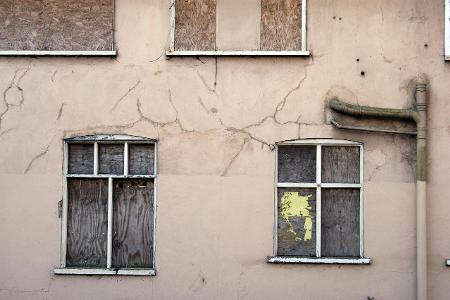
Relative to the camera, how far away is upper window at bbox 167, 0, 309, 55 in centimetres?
868

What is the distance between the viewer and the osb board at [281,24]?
869cm

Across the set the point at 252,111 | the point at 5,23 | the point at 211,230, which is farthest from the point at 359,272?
the point at 5,23

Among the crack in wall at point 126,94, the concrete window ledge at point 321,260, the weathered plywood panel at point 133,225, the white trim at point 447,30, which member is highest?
the white trim at point 447,30

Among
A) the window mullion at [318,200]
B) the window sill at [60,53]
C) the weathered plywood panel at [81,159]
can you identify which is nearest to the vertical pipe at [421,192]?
the window mullion at [318,200]

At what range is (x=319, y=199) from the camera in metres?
8.54

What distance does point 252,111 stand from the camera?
8594 mm

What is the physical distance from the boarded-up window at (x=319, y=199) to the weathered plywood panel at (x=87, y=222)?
2.40m

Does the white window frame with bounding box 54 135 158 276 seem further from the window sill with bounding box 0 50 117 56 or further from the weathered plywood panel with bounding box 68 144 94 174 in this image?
the window sill with bounding box 0 50 117 56

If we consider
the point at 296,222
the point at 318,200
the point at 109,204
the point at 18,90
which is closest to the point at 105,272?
the point at 109,204

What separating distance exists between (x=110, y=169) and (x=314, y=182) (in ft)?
9.11

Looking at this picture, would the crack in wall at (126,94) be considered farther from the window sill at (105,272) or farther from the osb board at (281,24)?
the window sill at (105,272)

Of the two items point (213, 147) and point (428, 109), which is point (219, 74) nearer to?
point (213, 147)

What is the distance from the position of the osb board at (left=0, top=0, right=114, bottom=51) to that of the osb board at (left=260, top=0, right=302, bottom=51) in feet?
6.95

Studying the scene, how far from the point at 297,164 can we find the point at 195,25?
2.36 meters
